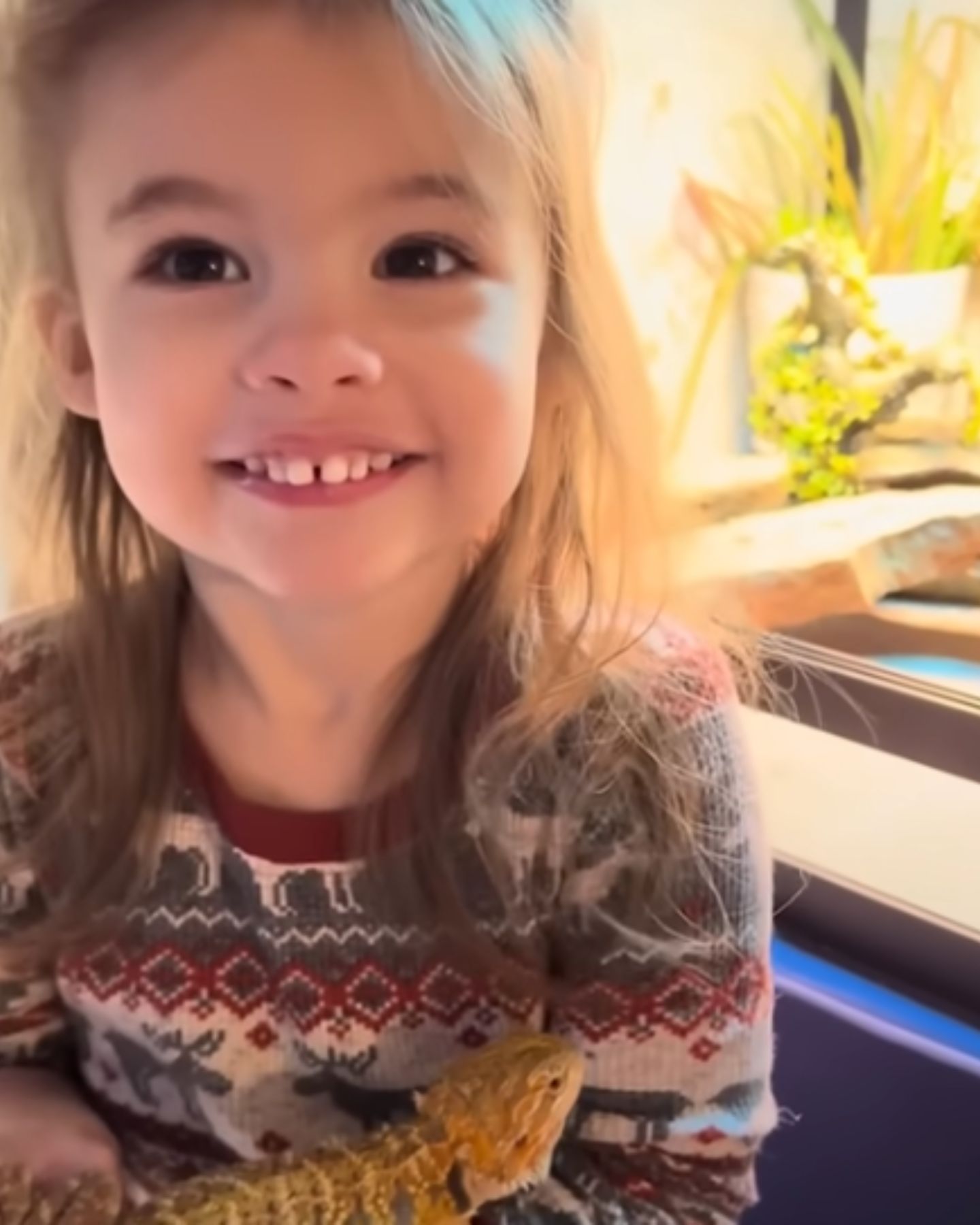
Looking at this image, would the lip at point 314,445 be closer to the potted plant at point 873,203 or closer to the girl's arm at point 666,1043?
the girl's arm at point 666,1043

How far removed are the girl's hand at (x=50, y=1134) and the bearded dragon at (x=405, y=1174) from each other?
4cm

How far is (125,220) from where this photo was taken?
62 cm

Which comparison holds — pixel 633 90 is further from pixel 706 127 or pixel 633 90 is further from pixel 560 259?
pixel 560 259

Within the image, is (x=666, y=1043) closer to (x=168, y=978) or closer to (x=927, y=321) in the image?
(x=168, y=978)

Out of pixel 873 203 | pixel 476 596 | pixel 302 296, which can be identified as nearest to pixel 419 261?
pixel 302 296

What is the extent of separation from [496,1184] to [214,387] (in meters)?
0.33

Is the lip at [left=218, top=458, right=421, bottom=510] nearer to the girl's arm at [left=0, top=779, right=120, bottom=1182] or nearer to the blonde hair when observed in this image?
the blonde hair

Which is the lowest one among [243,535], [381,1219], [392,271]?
[381,1219]

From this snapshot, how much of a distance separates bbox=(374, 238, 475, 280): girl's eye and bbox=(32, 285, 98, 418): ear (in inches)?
6.2

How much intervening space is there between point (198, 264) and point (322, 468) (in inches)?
3.7

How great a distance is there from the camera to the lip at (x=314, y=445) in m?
0.60

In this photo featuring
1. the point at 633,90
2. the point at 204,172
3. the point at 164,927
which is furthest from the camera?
the point at 633,90

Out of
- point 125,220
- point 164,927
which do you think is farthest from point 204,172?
point 164,927

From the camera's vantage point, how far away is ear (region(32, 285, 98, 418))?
69 cm
